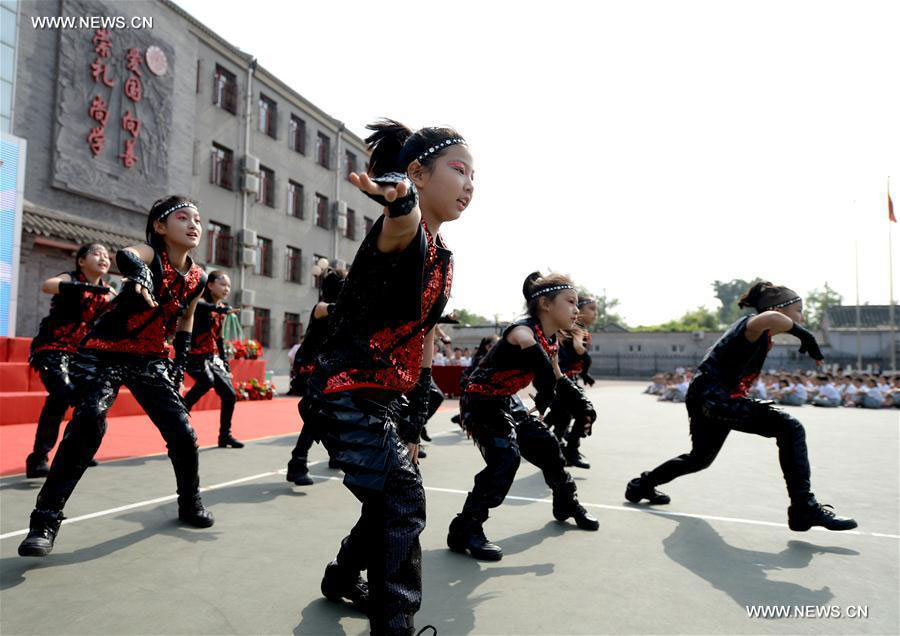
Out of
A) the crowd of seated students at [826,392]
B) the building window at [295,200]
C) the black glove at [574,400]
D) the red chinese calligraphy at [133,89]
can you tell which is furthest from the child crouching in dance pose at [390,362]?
the building window at [295,200]

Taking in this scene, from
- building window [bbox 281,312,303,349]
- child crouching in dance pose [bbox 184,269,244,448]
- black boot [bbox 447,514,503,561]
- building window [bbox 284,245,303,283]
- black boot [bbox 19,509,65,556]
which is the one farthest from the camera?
building window [bbox 284,245,303,283]

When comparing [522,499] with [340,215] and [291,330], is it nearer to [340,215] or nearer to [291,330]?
[291,330]

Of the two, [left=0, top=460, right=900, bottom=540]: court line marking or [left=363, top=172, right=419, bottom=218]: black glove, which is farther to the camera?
[left=0, top=460, right=900, bottom=540]: court line marking

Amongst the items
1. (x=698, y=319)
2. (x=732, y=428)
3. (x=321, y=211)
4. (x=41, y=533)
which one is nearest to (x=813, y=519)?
(x=732, y=428)

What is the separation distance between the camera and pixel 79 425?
10.4 feet

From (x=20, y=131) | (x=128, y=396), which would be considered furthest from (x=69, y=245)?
(x=128, y=396)

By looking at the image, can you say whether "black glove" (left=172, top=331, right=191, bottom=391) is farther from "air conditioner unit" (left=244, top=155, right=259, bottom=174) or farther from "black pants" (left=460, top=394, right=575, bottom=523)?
"air conditioner unit" (left=244, top=155, right=259, bottom=174)

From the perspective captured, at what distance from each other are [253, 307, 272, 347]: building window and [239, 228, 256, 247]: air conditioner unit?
9.49 ft

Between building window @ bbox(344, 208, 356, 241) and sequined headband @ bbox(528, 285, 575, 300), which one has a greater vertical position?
building window @ bbox(344, 208, 356, 241)

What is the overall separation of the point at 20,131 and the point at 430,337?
16.8 metres

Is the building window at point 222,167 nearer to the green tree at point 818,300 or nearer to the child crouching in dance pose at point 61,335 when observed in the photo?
the child crouching in dance pose at point 61,335

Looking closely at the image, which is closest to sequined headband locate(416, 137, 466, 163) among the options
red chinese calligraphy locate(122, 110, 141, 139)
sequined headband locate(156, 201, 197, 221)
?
sequined headband locate(156, 201, 197, 221)

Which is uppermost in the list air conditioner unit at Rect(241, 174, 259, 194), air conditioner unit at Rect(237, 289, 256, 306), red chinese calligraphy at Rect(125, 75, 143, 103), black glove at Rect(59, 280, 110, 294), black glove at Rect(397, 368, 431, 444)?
red chinese calligraphy at Rect(125, 75, 143, 103)

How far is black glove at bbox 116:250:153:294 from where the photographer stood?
304 cm
